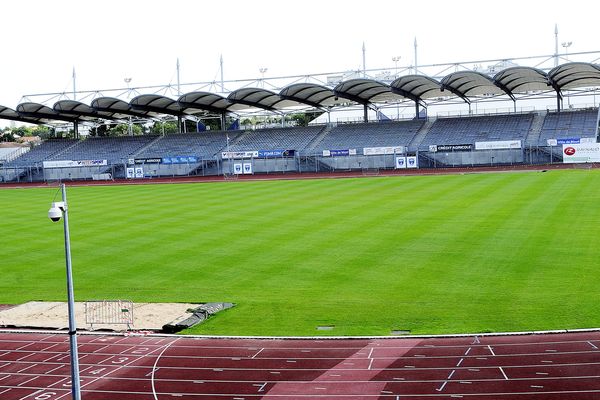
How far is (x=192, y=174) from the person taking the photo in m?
83.9

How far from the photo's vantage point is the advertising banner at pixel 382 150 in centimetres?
7400

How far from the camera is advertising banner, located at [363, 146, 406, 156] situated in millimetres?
74000

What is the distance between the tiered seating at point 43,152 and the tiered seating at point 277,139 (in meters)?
29.6

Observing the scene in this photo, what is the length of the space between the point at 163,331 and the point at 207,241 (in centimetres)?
1299

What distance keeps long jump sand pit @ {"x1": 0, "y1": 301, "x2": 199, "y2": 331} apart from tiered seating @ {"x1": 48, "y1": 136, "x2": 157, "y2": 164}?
224 ft

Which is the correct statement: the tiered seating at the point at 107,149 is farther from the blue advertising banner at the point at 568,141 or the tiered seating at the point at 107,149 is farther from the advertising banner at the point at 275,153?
the blue advertising banner at the point at 568,141

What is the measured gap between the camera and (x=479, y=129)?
7738cm

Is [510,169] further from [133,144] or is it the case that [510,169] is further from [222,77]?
[133,144]

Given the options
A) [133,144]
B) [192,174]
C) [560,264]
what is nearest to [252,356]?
[560,264]

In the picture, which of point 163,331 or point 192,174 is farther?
point 192,174

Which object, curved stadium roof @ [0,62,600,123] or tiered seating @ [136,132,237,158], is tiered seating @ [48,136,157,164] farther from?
curved stadium roof @ [0,62,600,123]

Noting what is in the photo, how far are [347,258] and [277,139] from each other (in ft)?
199

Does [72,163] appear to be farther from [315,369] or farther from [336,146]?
[315,369]

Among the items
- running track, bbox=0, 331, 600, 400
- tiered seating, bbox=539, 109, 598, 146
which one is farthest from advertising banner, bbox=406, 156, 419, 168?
running track, bbox=0, 331, 600, 400
